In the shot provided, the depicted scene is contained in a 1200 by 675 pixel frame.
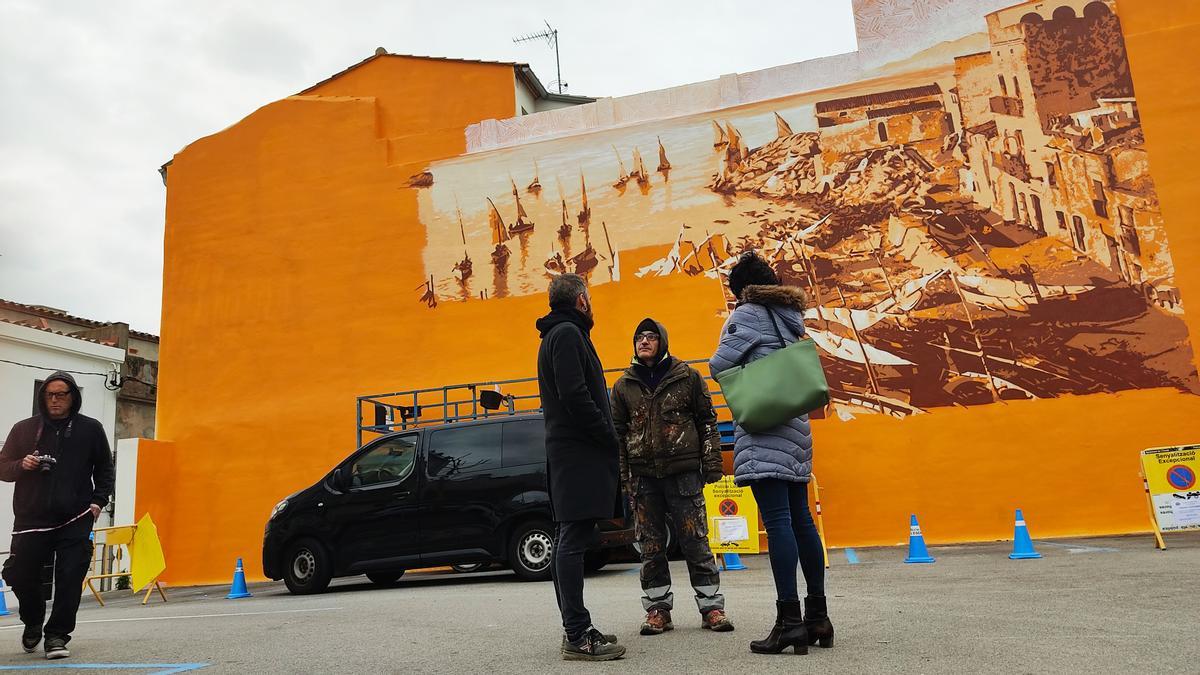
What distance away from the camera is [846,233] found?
42.6 feet

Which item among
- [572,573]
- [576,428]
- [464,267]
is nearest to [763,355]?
[576,428]

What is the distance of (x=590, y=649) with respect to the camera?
3.80m

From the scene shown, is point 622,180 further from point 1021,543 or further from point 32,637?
point 32,637

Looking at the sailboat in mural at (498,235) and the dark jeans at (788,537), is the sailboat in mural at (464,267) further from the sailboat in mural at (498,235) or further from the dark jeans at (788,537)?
the dark jeans at (788,537)

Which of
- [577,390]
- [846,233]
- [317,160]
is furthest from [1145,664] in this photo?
[317,160]

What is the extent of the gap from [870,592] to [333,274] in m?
11.8

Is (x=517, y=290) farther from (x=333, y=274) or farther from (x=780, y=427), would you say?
(x=780, y=427)

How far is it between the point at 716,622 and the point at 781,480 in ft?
3.48

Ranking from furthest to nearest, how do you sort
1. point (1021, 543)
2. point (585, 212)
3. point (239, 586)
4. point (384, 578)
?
point (585, 212) < point (384, 578) < point (239, 586) < point (1021, 543)

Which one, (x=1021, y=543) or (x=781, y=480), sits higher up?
(x=781, y=480)

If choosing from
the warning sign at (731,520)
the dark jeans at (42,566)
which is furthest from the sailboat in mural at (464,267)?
the dark jeans at (42,566)

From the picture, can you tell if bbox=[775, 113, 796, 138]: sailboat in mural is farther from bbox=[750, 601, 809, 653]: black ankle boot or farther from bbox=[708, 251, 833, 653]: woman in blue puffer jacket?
bbox=[750, 601, 809, 653]: black ankle boot

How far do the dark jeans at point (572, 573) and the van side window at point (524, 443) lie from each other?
5233mm

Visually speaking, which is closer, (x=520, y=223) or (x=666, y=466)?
(x=666, y=466)
